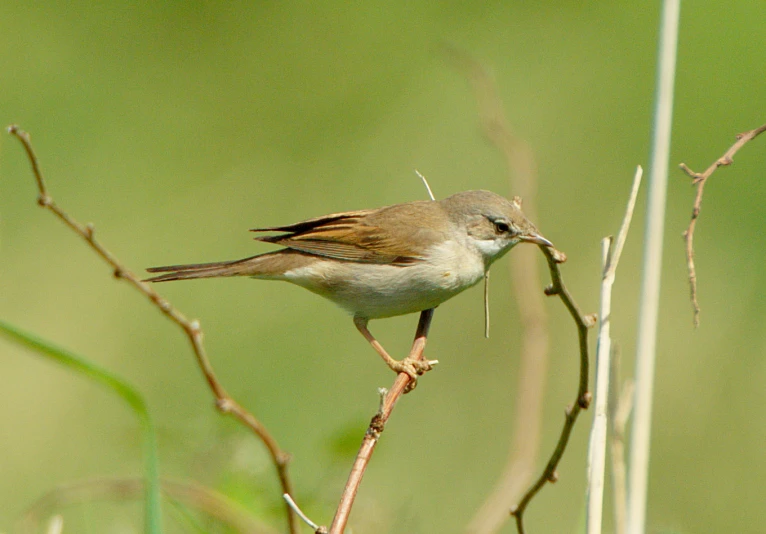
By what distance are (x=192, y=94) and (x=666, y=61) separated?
700 cm

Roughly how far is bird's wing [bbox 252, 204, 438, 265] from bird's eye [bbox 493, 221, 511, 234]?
0.29 m

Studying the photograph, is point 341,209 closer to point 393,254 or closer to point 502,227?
point 393,254

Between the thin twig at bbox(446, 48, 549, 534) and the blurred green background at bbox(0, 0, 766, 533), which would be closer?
the thin twig at bbox(446, 48, 549, 534)

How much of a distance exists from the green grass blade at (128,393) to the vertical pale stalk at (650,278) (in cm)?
111

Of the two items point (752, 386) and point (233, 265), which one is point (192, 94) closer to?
point (233, 265)

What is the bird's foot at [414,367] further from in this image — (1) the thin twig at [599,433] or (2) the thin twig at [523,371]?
(1) the thin twig at [599,433]

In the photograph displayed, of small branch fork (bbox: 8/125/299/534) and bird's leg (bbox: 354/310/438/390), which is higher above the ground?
bird's leg (bbox: 354/310/438/390)

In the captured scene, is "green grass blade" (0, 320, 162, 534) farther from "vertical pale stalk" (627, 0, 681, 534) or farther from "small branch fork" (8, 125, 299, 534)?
"vertical pale stalk" (627, 0, 681, 534)

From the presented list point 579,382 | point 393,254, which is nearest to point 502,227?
point 393,254

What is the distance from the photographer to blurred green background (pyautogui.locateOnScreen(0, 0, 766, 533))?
17.7 ft

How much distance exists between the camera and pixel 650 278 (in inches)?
88.0

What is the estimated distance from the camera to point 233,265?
4180 millimetres

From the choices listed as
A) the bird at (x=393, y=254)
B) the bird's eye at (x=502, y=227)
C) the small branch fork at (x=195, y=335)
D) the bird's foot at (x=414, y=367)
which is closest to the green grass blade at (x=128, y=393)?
the small branch fork at (x=195, y=335)

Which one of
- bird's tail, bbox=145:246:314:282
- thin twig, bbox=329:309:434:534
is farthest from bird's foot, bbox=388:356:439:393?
bird's tail, bbox=145:246:314:282
